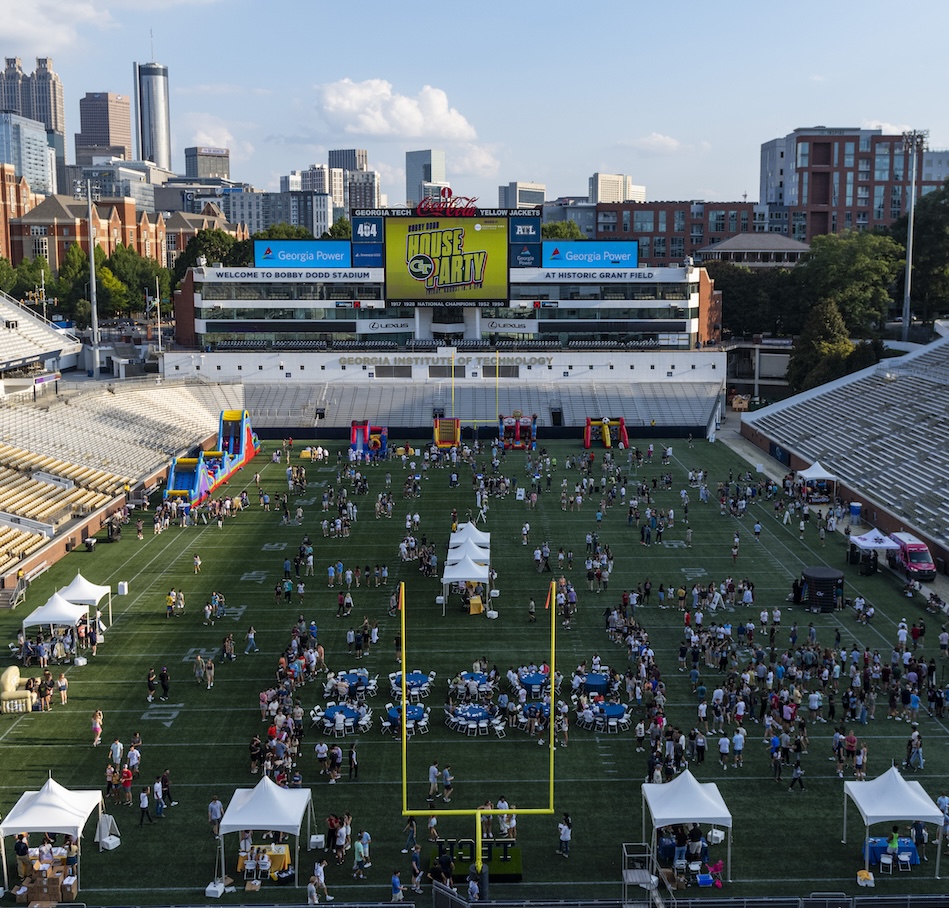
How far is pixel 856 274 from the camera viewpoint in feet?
243

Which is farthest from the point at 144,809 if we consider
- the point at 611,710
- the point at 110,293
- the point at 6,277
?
the point at 6,277

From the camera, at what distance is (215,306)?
7488 centimetres

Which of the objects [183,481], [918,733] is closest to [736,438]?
[183,481]

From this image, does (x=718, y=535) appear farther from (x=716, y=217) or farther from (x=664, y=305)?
(x=716, y=217)

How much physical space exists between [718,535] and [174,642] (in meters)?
20.8

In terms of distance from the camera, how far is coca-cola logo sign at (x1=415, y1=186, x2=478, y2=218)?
2771 inches

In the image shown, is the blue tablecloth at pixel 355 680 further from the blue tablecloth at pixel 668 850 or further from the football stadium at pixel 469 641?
the blue tablecloth at pixel 668 850

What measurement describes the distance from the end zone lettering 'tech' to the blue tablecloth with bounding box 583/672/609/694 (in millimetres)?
47624

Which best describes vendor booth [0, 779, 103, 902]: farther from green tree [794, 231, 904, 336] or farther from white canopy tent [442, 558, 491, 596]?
green tree [794, 231, 904, 336]

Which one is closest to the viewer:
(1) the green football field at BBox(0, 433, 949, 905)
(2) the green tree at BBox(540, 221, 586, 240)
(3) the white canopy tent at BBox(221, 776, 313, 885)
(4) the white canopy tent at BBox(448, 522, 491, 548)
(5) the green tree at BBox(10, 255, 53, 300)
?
(3) the white canopy tent at BBox(221, 776, 313, 885)

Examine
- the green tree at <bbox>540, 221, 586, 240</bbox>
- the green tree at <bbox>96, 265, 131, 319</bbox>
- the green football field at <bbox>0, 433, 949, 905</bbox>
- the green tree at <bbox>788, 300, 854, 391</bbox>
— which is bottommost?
the green football field at <bbox>0, 433, 949, 905</bbox>

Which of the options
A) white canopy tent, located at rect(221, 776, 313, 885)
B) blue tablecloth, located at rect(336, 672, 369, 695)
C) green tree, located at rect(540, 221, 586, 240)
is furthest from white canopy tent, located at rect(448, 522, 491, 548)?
green tree, located at rect(540, 221, 586, 240)

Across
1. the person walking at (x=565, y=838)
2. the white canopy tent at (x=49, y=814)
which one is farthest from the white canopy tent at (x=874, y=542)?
the white canopy tent at (x=49, y=814)

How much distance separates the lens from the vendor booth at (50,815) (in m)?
18.9
